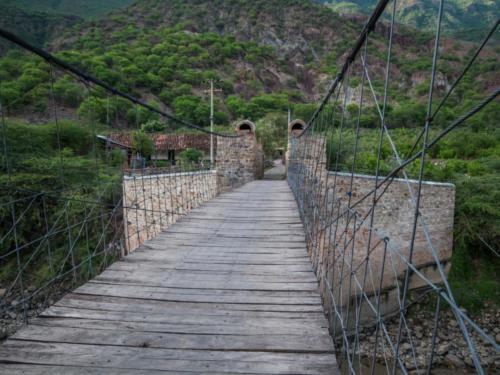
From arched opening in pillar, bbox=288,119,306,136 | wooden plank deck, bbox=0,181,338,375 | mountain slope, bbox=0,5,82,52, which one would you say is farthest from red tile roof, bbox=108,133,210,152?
mountain slope, bbox=0,5,82,52

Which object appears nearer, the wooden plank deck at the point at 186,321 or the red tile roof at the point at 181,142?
the wooden plank deck at the point at 186,321

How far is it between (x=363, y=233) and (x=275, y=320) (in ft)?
20.1

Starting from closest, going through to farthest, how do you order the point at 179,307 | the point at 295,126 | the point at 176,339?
the point at 176,339, the point at 179,307, the point at 295,126

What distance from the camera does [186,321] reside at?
5.08 ft

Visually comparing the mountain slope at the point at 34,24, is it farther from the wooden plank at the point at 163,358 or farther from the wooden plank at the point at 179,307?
the wooden plank at the point at 163,358

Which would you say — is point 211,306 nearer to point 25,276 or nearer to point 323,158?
point 323,158

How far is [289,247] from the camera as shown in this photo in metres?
2.80

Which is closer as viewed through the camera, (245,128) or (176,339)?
(176,339)

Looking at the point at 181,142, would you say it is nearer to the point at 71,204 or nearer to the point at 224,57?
the point at 71,204

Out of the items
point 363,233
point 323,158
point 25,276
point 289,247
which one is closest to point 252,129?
point 323,158

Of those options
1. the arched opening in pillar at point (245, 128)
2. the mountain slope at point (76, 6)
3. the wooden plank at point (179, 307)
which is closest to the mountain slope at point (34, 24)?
the mountain slope at point (76, 6)

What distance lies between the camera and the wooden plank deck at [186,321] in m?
1.22

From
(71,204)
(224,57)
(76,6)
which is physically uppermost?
(76,6)

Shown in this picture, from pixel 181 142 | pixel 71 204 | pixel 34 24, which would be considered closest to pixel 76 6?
pixel 34 24
